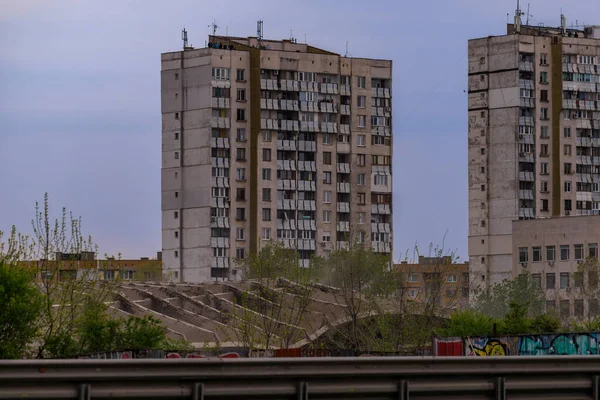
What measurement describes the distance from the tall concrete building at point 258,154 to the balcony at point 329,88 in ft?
0.46

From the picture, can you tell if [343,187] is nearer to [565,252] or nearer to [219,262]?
[219,262]

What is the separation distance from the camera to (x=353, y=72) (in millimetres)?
139625

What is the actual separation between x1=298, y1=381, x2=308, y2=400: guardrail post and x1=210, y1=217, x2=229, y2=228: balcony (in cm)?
11731

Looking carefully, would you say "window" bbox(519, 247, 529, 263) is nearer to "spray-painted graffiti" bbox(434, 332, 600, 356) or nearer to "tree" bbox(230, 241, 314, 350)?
"tree" bbox(230, 241, 314, 350)

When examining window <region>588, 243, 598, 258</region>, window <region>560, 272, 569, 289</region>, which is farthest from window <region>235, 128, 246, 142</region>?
window <region>588, 243, 598, 258</region>

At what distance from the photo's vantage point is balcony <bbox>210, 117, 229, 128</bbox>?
135000 mm

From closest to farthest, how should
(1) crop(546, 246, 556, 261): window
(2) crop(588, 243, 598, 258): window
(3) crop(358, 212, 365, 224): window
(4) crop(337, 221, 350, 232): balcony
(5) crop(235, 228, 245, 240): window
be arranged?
(2) crop(588, 243, 598, 258): window < (1) crop(546, 246, 556, 261): window < (5) crop(235, 228, 245, 240): window < (4) crop(337, 221, 350, 232): balcony < (3) crop(358, 212, 365, 224): window

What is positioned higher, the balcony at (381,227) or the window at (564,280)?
the balcony at (381,227)

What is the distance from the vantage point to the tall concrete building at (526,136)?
450 feet

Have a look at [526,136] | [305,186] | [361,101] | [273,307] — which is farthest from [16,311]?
[526,136]

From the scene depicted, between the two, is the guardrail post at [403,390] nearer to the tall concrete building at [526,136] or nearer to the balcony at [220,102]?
the balcony at [220,102]

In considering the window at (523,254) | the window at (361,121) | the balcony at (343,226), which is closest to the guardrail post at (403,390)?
the window at (523,254)

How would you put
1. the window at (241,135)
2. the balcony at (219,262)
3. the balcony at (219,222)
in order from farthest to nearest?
the window at (241,135) < the balcony at (219,262) < the balcony at (219,222)

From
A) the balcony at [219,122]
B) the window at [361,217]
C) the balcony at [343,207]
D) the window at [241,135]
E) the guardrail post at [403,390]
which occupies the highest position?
the balcony at [219,122]
